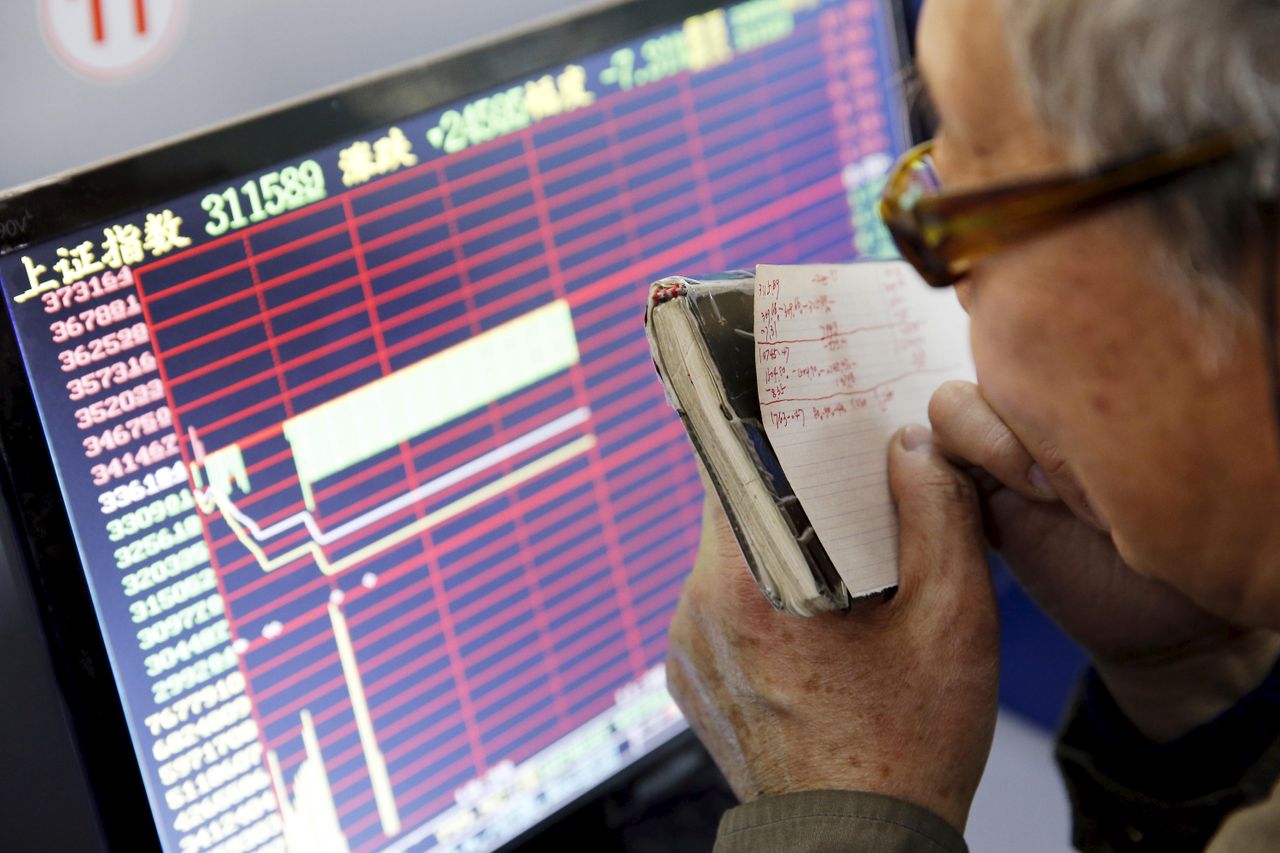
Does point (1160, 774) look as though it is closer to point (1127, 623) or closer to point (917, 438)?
point (1127, 623)

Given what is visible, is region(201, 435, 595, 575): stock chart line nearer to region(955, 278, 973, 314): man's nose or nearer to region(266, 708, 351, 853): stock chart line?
region(266, 708, 351, 853): stock chart line

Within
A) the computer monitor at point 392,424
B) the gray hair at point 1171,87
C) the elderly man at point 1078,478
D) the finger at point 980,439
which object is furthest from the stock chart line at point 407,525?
the gray hair at point 1171,87

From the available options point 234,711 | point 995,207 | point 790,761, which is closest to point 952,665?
point 790,761

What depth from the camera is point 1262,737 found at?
699 millimetres

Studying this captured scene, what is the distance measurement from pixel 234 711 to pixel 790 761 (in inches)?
11.0

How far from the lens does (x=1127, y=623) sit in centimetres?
72

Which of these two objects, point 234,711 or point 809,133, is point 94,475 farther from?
point 809,133

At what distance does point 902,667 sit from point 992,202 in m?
0.25

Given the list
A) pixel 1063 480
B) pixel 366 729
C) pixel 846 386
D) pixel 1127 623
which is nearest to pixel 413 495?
pixel 366 729

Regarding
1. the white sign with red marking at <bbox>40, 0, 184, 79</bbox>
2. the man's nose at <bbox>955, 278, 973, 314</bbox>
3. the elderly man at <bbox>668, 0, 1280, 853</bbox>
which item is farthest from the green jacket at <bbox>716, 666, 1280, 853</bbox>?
the white sign with red marking at <bbox>40, 0, 184, 79</bbox>

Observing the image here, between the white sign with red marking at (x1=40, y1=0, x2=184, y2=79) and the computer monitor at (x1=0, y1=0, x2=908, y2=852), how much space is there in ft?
0.56

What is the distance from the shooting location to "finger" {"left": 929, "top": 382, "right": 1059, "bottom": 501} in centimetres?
58

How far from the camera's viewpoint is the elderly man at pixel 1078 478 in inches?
15.2

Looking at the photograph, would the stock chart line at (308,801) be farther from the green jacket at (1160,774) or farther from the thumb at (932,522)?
the thumb at (932,522)
